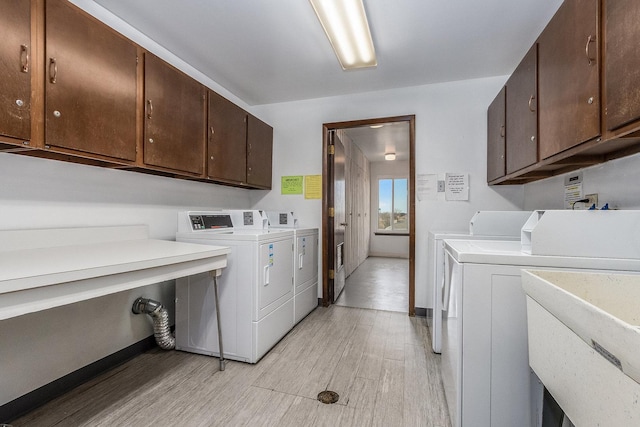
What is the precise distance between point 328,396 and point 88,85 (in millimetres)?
→ 2179

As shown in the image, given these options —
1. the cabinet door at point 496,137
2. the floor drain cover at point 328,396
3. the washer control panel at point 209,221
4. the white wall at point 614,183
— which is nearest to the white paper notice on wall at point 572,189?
the white wall at point 614,183

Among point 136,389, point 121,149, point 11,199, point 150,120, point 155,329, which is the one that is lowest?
point 136,389

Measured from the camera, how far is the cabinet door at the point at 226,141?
239 centimetres

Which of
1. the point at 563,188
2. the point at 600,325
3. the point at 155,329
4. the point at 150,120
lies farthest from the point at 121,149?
the point at 563,188

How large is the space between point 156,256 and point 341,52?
2018 mm

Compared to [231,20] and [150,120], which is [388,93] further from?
[150,120]

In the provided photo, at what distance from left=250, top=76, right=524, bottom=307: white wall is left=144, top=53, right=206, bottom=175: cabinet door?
1.35m

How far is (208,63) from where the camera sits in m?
2.58

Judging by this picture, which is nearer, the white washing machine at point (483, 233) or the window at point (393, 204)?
the white washing machine at point (483, 233)

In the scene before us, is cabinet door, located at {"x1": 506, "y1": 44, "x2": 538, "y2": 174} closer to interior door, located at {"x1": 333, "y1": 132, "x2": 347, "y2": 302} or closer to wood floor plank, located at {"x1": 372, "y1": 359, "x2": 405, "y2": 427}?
wood floor plank, located at {"x1": 372, "y1": 359, "x2": 405, "y2": 427}

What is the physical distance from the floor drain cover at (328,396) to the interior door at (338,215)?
168 centimetres

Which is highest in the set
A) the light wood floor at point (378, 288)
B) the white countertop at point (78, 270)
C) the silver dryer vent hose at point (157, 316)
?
the white countertop at point (78, 270)

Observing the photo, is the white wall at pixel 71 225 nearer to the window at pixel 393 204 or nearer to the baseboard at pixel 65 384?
the baseboard at pixel 65 384

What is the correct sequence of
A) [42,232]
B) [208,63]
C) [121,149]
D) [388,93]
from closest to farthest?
[42,232] → [121,149] → [208,63] → [388,93]
